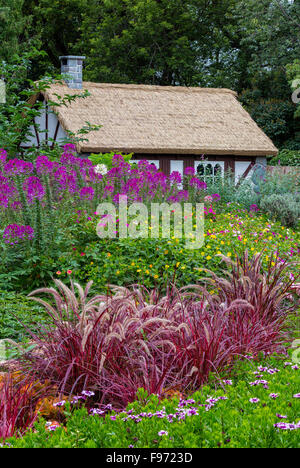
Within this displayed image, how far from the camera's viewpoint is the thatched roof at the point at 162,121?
54.7ft

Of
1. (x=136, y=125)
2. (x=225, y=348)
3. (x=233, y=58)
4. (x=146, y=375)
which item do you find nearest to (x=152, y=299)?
(x=225, y=348)

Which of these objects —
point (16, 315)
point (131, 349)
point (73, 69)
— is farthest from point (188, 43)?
point (131, 349)

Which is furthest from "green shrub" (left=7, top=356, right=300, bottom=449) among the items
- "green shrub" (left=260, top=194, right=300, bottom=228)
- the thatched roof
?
the thatched roof

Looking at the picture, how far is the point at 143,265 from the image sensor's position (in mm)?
6289

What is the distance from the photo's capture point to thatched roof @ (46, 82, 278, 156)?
1667 centimetres

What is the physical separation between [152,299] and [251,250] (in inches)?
115

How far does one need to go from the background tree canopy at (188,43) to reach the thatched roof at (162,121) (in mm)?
3737

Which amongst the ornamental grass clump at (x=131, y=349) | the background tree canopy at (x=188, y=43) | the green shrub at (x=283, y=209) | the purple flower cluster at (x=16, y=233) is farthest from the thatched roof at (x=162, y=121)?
the ornamental grass clump at (x=131, y=349)

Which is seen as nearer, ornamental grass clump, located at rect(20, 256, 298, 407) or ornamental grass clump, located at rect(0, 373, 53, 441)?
ornamental grass clump, located at rect(0, 373, 53, 441)

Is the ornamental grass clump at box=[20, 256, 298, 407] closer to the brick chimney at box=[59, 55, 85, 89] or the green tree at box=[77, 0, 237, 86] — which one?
Result: the brick chimney at box=[59, 55, 85, 89]

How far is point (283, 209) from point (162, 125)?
8184mm

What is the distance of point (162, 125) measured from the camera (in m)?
17.9

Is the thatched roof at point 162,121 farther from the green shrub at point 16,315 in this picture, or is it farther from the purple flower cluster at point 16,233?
the green shrub at point 16,315

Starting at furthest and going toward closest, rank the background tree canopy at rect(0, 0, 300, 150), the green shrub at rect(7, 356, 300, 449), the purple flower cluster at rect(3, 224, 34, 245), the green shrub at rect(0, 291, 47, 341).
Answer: the background tree canopy at rect(0, 0, 300, 150)
the purple flower cluster at rect(3, 224, 34, 245)
the green shrub at rect(0, 291, 47, 341)
the green shrub at rect(7, 356, 300, 449)
